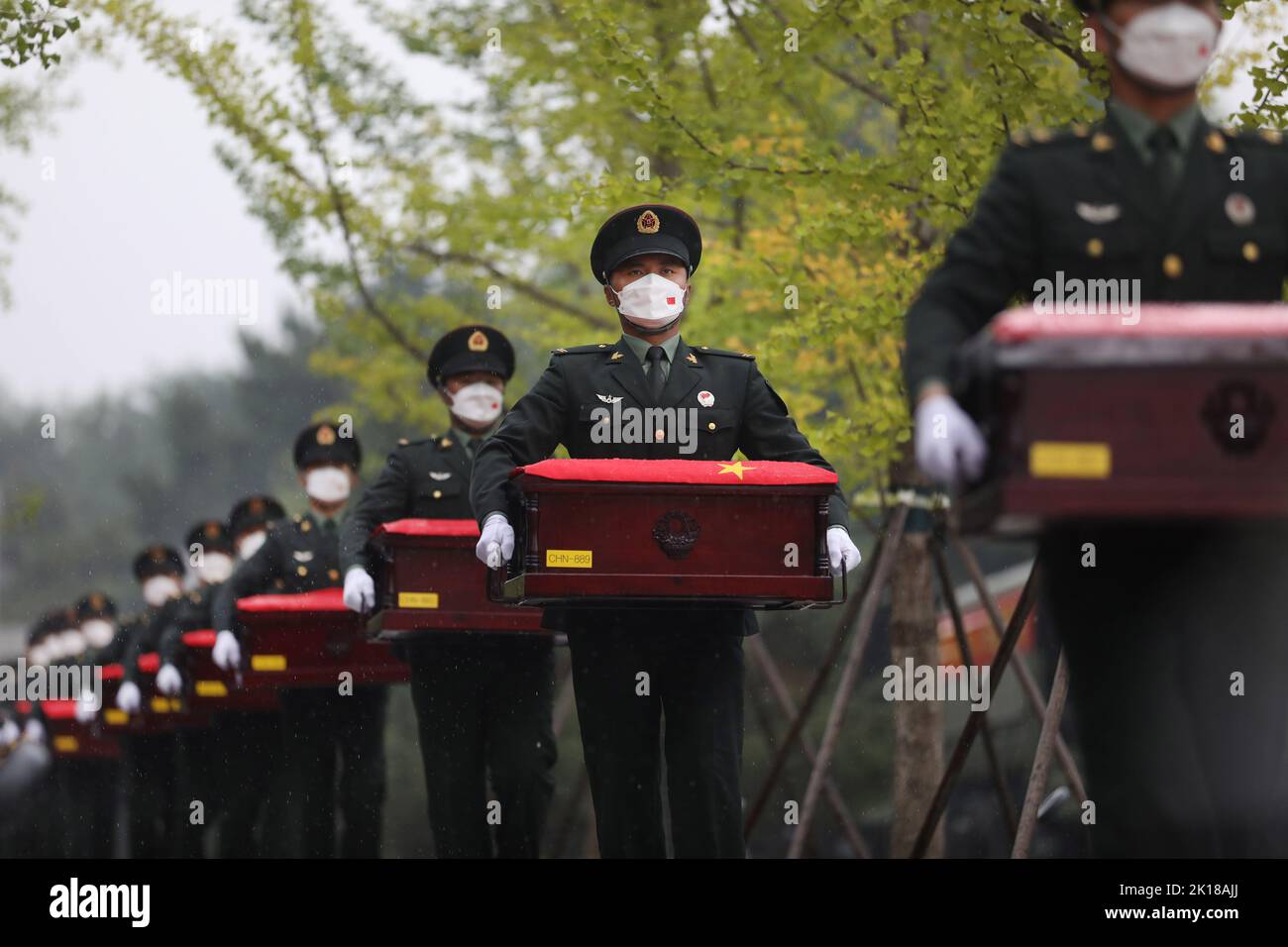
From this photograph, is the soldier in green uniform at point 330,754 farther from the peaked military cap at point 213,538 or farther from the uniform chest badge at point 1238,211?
the uniform chest badge at point 1238,211

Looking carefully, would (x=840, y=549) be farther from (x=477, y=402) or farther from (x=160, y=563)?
(x=160, y=563)

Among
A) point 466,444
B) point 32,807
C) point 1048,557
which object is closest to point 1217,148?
point 1048,557

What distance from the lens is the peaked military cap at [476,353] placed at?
32.0ft

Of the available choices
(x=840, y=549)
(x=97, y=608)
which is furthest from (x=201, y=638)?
(x=97, y=608)

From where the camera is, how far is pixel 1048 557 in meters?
4.52

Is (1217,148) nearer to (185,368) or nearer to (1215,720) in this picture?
(1215,720)

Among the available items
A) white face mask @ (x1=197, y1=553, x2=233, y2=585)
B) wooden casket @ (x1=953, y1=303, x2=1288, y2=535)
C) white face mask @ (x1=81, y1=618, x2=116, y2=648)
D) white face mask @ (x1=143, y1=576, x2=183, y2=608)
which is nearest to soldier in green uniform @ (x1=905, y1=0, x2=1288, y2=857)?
wooden casket @ (x1=953, y1=303, x2=1288, y2=535)

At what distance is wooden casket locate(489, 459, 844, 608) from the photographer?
6.63m

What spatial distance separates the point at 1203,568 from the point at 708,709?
2764 millimetres

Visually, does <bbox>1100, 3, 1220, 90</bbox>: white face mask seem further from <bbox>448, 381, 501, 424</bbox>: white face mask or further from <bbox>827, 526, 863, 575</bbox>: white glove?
<bbox>448, 381, 501, 424</bbox>: white face mask

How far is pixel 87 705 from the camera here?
17219 millimetres

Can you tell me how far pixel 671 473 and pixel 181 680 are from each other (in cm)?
711

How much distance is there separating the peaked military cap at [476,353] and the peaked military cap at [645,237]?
216 cm

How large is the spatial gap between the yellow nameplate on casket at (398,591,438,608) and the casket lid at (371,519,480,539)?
248mm
